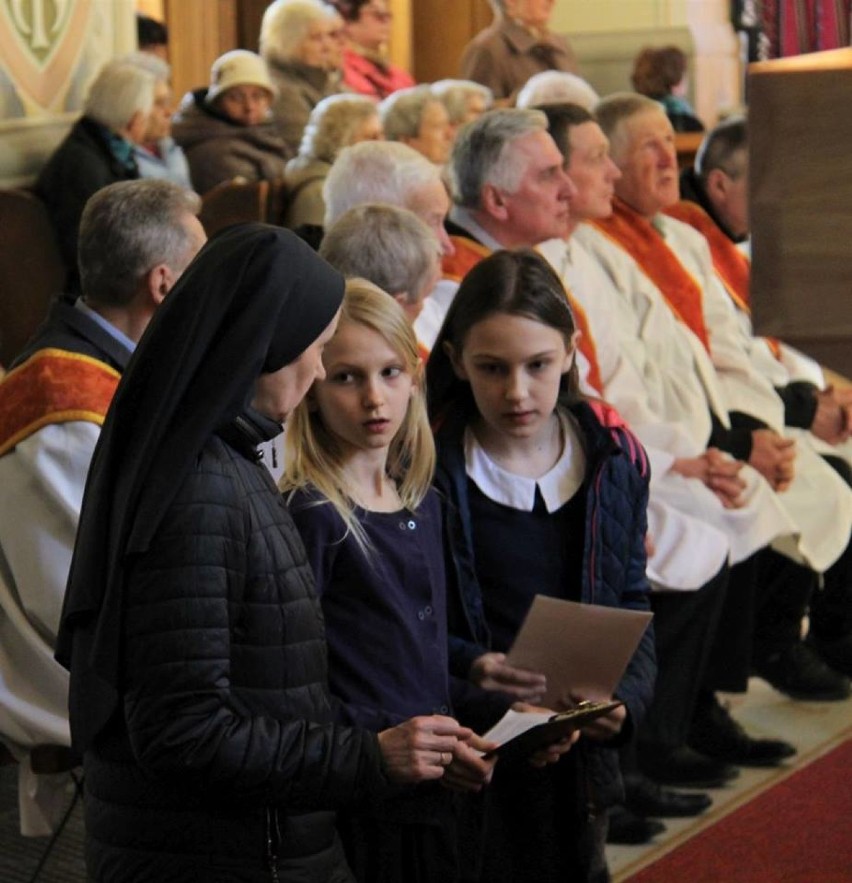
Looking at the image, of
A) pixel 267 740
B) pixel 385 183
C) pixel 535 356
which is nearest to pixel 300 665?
pixel 267 740

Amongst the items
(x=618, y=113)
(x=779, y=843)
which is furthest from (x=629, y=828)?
(x=618, y=113)

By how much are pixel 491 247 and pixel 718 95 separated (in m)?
7.60

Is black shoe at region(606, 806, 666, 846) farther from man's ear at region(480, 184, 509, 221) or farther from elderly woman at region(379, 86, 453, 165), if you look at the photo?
elderly woman at region(379, 86, 453, 165)

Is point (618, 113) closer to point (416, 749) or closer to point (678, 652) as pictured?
point (678, 652)

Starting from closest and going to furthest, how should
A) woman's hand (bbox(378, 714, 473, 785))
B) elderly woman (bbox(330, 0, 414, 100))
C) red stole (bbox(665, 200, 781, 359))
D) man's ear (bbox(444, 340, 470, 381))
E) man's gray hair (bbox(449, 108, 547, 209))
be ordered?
1. woman's hand (bbox(378, 714, 473, 785))
2. man's ear (bbox(444, 340, 470, 381))
3. man's gray hair (bbox(449, 108, 547, 209))
4. red stole (bbox(665, 200, 781, 359))
5. elderly woman (bbox(330, 0, 414, 100))

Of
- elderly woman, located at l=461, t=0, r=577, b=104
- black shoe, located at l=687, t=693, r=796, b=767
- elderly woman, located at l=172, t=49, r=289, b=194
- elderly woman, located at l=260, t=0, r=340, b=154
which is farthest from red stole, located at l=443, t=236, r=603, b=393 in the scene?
elderly woman, located at l=461, t=0, r=577, b=104

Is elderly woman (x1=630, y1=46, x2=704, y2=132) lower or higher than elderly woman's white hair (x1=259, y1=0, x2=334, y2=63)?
lower

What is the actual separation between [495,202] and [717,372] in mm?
1168

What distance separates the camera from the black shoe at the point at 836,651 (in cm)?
561

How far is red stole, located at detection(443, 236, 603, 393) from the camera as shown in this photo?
4707 millimetres

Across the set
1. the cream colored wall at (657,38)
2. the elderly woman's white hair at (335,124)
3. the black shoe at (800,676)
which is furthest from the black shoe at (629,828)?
the cream colored wall at (657,38)

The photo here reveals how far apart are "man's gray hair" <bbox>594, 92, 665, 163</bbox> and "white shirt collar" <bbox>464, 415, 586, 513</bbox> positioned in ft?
9.26

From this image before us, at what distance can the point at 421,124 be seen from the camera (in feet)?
20.6

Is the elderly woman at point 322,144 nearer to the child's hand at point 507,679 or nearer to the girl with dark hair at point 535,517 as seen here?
the girl with dark hair at point 535,517
